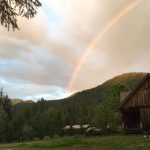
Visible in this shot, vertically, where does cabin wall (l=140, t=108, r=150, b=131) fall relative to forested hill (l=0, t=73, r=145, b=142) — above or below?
below

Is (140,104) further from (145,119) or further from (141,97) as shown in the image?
(145,119)

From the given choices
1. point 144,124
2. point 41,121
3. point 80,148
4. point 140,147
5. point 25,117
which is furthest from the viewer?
point 25,117

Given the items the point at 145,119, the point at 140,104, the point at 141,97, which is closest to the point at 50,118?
the point at 141,97

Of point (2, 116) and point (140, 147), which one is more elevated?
point (2, 116)

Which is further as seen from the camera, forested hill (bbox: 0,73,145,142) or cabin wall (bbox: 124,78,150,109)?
forested hill (bbox: 0,73,145,142)

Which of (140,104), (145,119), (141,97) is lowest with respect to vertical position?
(145,119)

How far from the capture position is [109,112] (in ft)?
218

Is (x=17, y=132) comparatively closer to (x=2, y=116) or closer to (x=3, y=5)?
(x=2, y=116)

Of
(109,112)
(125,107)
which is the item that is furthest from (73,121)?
(125,107)

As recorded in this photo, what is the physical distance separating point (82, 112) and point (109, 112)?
378 feet

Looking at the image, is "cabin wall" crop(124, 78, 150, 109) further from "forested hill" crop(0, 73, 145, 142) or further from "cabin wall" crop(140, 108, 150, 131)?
"forested hill" crop(0, 73, 145, 142)

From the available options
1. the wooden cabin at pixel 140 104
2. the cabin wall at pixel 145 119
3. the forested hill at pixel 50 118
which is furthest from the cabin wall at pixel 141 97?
the forested hill at pixel 50 118

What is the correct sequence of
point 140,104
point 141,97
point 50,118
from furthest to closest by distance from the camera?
point 50,118, point 141,97, point 140,104

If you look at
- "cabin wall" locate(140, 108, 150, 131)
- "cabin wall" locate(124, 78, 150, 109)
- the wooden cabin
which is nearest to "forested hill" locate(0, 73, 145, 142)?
the wooden cabin
